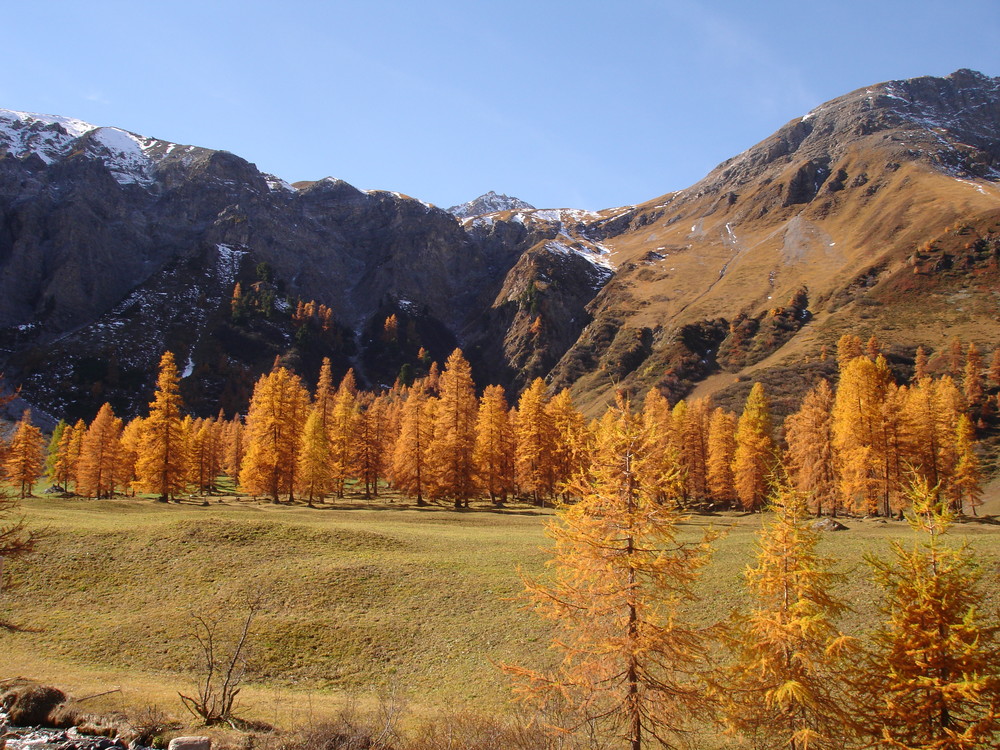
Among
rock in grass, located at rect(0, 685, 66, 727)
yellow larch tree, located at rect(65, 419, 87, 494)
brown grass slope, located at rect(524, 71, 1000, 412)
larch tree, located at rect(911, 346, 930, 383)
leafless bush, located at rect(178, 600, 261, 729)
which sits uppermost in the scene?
brown grass slope, located at rect(524, 71, 1000, 412)

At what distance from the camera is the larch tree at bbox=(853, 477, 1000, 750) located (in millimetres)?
11523

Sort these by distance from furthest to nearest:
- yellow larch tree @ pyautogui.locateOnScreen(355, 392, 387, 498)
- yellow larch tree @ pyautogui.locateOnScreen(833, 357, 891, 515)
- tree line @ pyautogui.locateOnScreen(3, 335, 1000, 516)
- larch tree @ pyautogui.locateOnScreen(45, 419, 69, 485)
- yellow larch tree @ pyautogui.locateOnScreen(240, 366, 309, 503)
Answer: larch tree @ pyautogui.locateOnScreen(45, 419, 69, 485) → yellow larch tree @ pyautogui.locateOnScreen(355, 392, 387, 498) → yellow larch tree @ pyautogui.locateOnScreen(240, 366, 309, 503) → tree line @ pyautogui.locateOnScreen(3, 335, 1000, 516) → yellow larch tree @ pyautogui.locateOnScreen(833, 357, 891, 515)

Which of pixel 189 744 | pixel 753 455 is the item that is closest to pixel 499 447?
pixel 753 455

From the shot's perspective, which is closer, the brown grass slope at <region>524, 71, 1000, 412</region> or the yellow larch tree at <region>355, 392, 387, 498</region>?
the yellow larch tree at <region>355, 392, 387, 498</region>

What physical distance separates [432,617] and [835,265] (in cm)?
18402

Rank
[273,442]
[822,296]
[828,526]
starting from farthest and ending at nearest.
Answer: [822,296], [273,442], [828,526]

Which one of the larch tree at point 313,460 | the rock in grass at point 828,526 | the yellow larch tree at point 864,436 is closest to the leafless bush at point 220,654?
the larch tree at point 313,460

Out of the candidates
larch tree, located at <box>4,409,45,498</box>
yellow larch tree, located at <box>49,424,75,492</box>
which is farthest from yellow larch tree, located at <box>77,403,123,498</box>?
yellow larch tree, located at <box>49,424,75,492</box>

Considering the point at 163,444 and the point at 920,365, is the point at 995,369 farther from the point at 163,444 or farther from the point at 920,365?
Answer: the point at 163,444

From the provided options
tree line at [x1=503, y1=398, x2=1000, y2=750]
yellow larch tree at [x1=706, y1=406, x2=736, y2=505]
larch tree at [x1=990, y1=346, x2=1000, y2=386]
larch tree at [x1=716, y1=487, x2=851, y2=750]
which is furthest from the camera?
larch tree at [x1=990, y1=346, x2=1000, y2=386]

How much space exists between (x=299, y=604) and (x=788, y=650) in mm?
18580

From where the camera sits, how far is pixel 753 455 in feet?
182

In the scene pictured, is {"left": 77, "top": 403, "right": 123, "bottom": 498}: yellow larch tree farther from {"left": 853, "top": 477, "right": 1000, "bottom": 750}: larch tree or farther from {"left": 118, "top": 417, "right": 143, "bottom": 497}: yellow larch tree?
{"left": 853, "top": 477, "right": 1000, "bottom": 750}: larch tree

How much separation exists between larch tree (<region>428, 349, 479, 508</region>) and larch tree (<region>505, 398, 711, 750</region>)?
38325 mm
